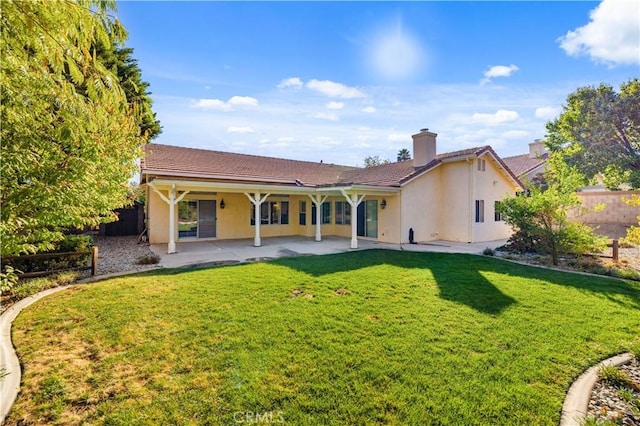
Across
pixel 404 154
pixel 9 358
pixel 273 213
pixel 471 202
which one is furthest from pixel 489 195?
pixel 404 154

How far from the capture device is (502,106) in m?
14.1

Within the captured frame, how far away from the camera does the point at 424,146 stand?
16469mm

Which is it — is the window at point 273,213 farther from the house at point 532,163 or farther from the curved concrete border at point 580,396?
the house at point 532,163

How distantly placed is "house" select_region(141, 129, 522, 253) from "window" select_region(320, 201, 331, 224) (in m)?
0.44

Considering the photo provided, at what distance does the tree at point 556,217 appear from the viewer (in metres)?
9.68

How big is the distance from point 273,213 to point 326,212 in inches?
131

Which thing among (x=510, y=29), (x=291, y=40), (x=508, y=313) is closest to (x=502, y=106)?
(x=510, y=29)

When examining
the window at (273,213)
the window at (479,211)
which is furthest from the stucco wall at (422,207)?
the window at (273,213)

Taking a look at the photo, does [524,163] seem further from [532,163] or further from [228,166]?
[228,166]

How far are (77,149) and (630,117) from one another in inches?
1048

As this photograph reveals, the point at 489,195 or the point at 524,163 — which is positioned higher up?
the point at 524,163

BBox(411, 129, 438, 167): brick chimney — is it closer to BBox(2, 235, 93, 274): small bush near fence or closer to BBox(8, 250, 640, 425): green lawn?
BBox(8, 250, 640, 425): green lawn

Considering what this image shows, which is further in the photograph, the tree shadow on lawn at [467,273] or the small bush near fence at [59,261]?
the small bush near fence at [59,261]

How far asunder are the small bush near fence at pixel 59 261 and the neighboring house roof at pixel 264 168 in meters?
4.67
